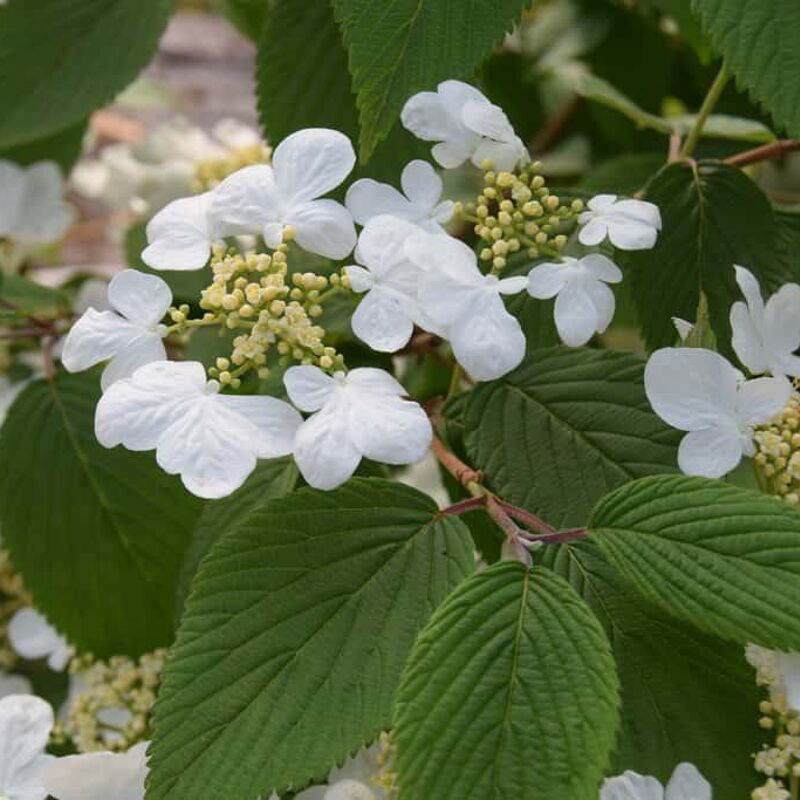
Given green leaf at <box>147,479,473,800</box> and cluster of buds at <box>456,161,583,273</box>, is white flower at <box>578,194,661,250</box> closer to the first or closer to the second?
cluster of buds at <box>456,161,583,273</box>

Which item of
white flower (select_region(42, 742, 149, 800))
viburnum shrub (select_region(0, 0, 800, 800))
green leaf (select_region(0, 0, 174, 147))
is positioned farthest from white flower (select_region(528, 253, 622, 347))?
green leaf (select_region(0, 0, 174, 147))

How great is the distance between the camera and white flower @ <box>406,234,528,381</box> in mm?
450

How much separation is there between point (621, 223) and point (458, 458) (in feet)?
0.43

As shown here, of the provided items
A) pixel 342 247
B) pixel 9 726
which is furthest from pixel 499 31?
pixel 9 726

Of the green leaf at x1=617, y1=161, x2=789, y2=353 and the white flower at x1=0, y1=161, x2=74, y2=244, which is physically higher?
the green leaf at x1=617, y1=161, x2=789, y2=353

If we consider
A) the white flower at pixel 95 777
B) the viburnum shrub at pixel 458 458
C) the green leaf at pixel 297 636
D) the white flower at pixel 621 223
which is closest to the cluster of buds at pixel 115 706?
the viburnum shrub at pixel 458 458

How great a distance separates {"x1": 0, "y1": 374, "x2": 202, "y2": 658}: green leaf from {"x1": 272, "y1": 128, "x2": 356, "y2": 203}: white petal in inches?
9.4

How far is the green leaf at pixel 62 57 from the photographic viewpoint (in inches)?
30.0

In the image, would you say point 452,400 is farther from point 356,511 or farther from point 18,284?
point 18,284

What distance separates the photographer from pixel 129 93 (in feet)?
4.02

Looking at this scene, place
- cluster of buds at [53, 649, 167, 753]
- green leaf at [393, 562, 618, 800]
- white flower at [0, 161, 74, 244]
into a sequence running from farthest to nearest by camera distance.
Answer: white flower at [0, 161, 74, 244] → cluster of buds at [53, 649, 167, 753] → green leaf at [393, 562, 618, 800]

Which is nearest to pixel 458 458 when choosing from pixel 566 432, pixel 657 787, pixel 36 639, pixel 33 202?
pixel 566 432

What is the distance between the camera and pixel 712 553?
0.42 meters

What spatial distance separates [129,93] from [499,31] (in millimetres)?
780
